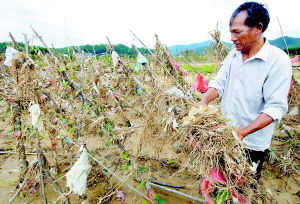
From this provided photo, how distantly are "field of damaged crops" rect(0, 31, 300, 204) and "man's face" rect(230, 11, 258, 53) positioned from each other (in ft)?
2.01

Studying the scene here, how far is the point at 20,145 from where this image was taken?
5.24 feet

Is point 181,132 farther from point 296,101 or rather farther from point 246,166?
point 296,101

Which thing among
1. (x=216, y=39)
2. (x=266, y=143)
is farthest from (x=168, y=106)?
(x=216, y=39)

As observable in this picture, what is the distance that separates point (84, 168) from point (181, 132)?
704 mm

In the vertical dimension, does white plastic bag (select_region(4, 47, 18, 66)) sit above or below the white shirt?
above

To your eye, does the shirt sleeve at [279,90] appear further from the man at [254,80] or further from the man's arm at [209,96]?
the man's arm at [209,96]

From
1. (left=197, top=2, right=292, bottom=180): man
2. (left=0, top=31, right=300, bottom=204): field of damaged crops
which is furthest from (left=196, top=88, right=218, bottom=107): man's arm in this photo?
(left=0, top=31, right=300, bottom=204): field of damaged crops

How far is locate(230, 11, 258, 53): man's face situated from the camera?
1.26 meters

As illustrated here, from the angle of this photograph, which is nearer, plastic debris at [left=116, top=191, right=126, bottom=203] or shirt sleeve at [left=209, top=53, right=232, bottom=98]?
shirt sleeve at [left=209, top=53, right=232, bottom=98]

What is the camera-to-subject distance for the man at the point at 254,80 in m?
1.15

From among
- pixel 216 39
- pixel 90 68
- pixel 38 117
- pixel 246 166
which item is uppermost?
pixel 216 39

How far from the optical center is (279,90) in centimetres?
115

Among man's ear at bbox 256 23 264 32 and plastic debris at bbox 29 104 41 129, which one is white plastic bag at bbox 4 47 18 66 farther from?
man's ear at bbox 256 23 264 32

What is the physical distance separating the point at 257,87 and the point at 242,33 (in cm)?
44
